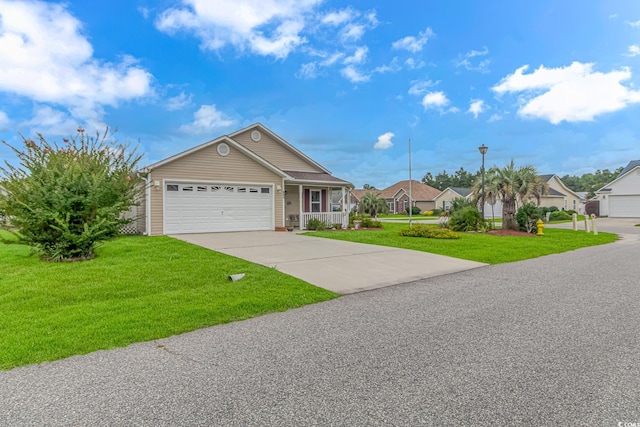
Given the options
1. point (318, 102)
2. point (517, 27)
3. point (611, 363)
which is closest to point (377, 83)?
point (318, 102)

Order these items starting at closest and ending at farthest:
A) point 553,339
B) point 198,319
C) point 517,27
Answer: point 553,339 < point 198,319 < point 517,27

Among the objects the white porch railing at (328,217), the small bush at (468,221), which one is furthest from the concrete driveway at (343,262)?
the small bush at (468,221)

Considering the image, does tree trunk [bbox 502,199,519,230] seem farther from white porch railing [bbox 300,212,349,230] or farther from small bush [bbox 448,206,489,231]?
white porch railing [bbox 300,212,349,230]

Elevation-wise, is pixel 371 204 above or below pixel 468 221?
above

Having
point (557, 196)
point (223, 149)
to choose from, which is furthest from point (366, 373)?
point (557, 196)

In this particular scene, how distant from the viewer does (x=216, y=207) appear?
16297mm

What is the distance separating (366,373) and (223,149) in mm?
14740

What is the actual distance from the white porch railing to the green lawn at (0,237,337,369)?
10.2m

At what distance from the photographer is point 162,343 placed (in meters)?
3.92

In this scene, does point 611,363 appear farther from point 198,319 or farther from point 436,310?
point 198,319

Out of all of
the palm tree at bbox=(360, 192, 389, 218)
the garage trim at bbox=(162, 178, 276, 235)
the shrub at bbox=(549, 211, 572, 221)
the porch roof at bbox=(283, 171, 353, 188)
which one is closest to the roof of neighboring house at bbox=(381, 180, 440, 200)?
the palm tree at bbox=(360, 192, 389, 218)

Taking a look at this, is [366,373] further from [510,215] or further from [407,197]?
[407,197]

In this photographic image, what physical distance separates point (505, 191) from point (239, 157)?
13488mm

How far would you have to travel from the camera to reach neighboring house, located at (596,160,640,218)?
3409 centimetres
